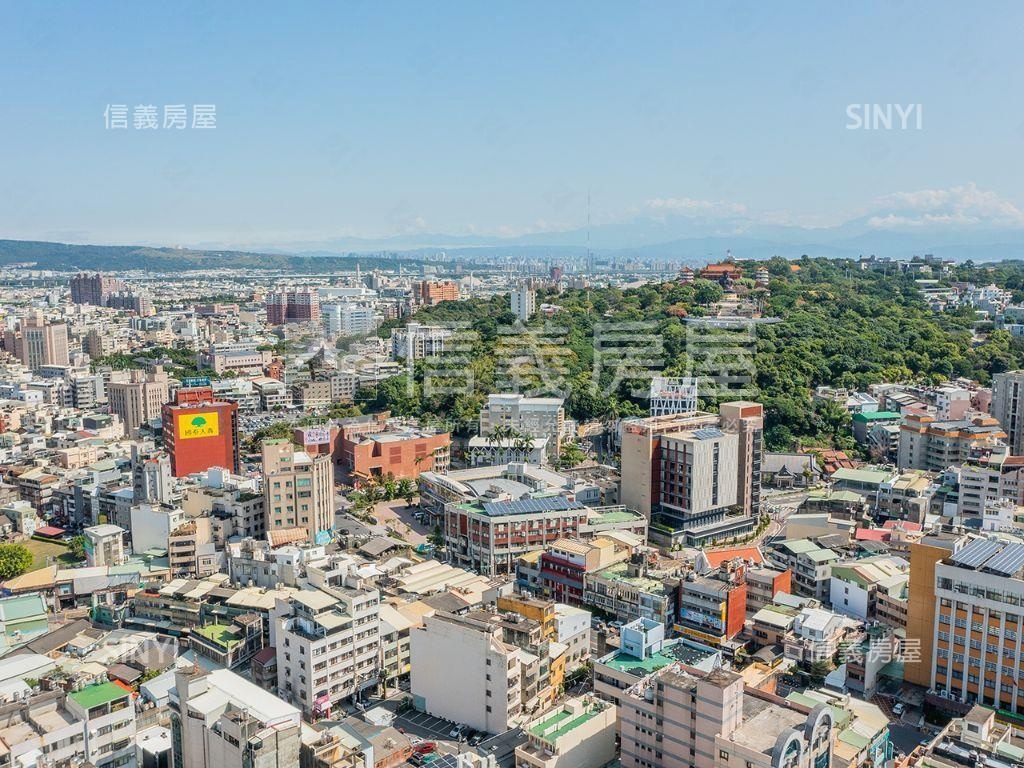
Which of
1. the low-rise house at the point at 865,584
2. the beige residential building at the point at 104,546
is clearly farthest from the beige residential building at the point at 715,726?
the beige residential building at the point at 104,546

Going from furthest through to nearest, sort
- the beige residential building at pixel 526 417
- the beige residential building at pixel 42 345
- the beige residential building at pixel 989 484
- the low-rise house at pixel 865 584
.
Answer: the beige residential building at pixel 42 345 → the beige residential building at pixel 526 417 → the beige residential building at pixel 989 484 → the low-rise house at pixel 865 584

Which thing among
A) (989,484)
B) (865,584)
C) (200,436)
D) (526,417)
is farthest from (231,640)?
(989,484)

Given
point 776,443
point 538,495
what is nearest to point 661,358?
point 776,443

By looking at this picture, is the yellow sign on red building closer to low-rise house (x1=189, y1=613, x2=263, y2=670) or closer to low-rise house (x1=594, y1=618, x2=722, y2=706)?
low-rise house (x1=189, y1=613, x2=263, y2=670)

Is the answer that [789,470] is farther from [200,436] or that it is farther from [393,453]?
[200,436]

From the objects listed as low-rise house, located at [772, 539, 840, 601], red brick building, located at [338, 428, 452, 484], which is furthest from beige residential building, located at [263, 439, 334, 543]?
low-rise house, located at [772, 539, 840, 601]

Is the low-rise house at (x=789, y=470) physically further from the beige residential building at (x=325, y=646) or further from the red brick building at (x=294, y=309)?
the red brick building at (x=294, y=309)
